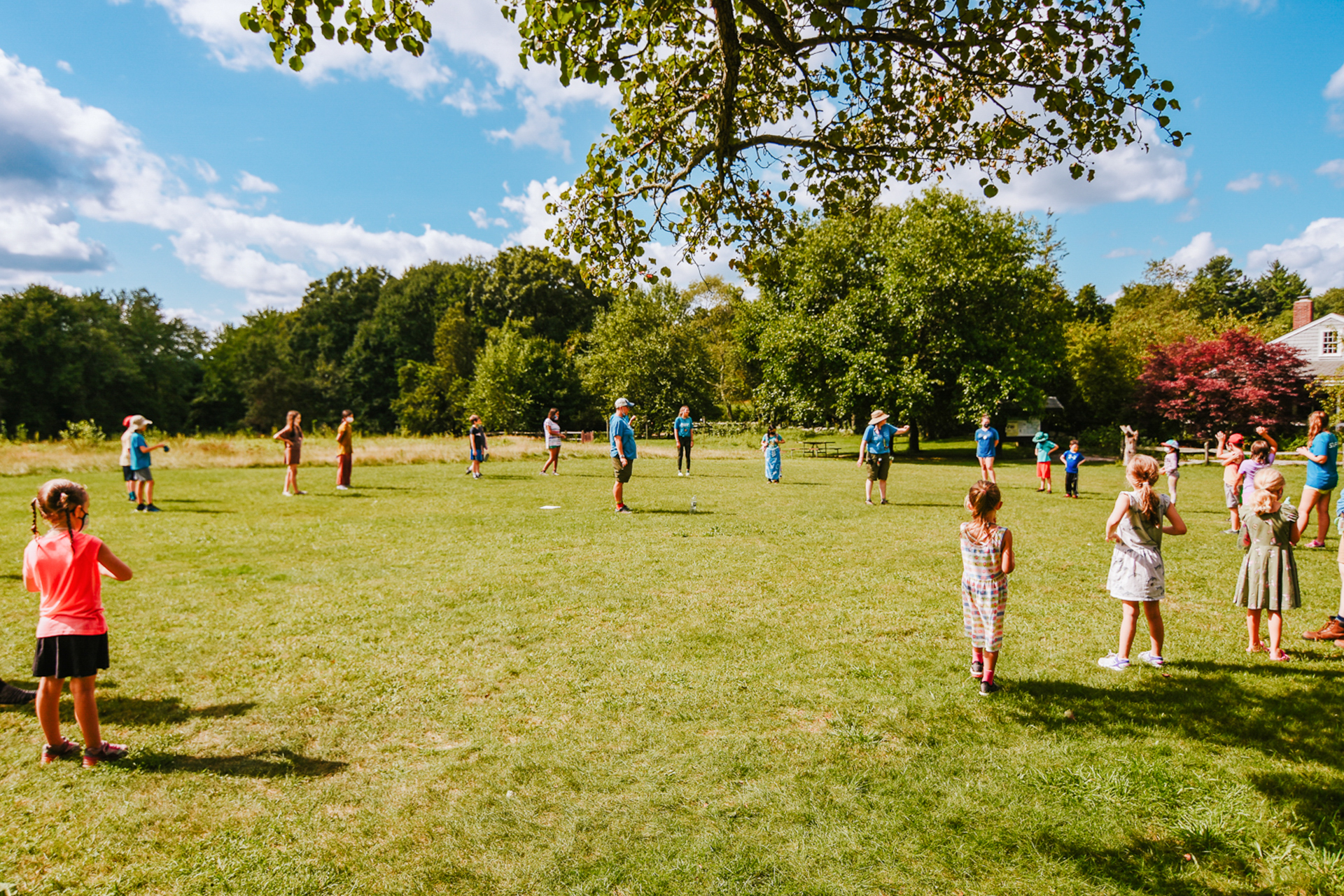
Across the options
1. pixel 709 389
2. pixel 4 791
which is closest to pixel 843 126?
pixel 4 791

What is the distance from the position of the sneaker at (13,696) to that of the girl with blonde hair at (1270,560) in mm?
10437

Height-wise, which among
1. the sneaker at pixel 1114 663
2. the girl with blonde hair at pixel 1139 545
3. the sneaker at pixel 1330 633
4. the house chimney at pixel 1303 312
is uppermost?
the house chimney at pixel 1303 312

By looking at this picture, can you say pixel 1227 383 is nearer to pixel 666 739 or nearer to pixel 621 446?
pixel 621 446

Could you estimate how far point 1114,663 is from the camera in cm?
567

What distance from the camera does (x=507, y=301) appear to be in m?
64.7

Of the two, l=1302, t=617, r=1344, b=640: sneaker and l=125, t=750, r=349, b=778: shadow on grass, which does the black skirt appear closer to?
l=125, t=750, r=349, b=778: shadow on grass

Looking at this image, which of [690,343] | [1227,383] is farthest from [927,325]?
[690,343]

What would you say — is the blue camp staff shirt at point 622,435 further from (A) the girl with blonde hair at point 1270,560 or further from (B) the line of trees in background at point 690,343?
(A) the girl with blonde hair at point 1270,560

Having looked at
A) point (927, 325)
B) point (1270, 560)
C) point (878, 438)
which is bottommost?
point (1270, 560)

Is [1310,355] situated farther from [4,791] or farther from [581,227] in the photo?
[4,791]

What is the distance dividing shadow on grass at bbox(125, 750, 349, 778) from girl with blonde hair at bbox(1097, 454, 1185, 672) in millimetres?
6251

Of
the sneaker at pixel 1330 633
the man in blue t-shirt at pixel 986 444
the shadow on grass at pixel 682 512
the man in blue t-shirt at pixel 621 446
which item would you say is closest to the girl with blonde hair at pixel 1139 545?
the sneaker at pixel 1330 633

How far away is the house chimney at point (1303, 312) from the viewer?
49.5 metres

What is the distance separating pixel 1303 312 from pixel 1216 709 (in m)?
64.8
